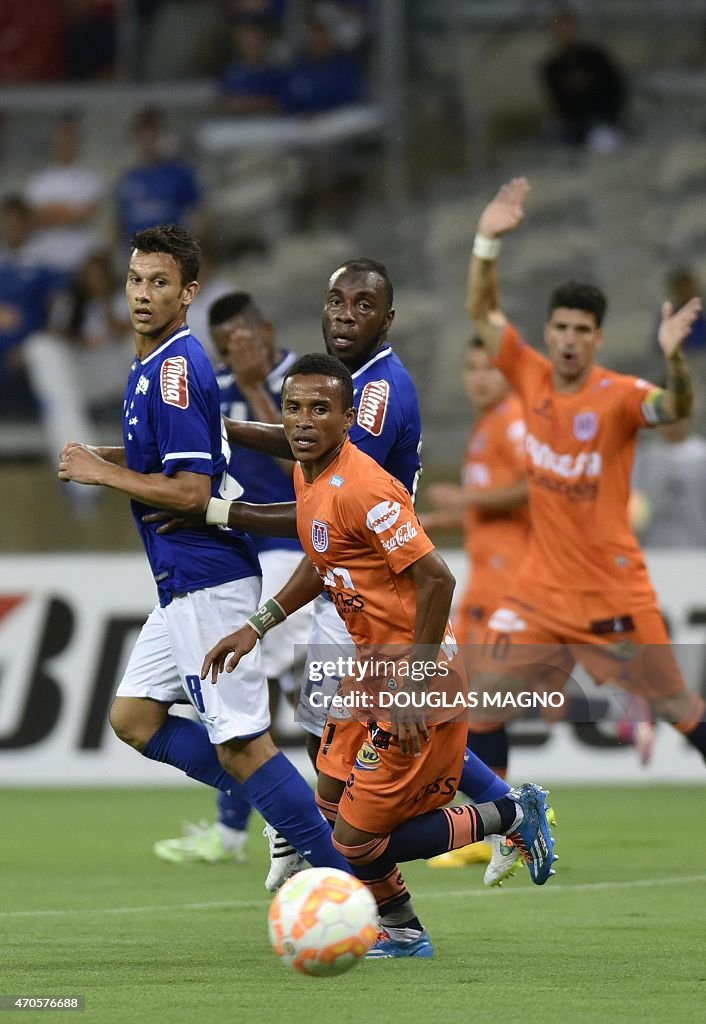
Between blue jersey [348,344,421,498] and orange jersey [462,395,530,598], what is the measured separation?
13.8 feet

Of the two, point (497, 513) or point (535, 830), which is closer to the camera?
point (535, 830)

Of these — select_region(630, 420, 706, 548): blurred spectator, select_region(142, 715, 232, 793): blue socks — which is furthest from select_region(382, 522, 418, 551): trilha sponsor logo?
select_region(630, 420, 706, 548): blurred spectator

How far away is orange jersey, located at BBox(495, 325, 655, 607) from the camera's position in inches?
352

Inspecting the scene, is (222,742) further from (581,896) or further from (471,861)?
(471,861)

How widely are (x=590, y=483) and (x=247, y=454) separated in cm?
167

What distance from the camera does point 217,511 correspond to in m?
6.71

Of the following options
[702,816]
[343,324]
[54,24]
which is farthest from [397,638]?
[54,24]

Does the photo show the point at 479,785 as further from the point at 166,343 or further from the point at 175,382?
the point at 166,343

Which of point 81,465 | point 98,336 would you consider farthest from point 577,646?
point 98,336

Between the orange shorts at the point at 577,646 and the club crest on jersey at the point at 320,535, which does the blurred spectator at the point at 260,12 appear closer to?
the orange shorts at the point at 577,646

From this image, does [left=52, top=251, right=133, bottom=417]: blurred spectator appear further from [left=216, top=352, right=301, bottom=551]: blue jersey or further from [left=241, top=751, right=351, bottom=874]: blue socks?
[left=241, top=751, right=351, bottom=874]: blue socks

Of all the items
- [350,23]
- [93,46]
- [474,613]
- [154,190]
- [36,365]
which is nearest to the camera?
[474,613]

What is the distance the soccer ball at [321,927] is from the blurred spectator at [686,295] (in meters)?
10.1

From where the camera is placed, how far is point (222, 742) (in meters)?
6.61
